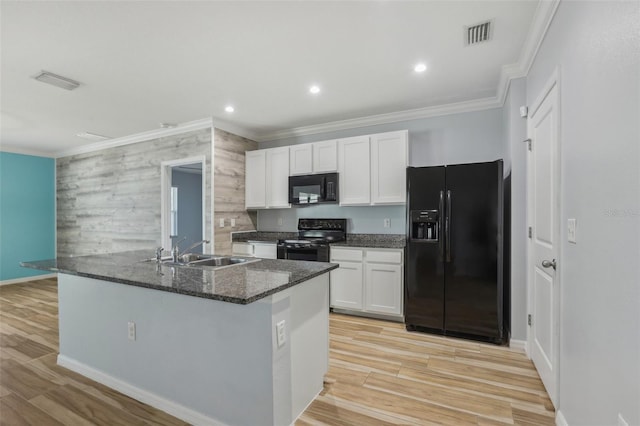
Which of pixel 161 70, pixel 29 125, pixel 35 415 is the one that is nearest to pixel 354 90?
pixel 161 70

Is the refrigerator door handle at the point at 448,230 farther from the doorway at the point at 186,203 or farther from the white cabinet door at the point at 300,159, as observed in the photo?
the doorway at the point at 186,203

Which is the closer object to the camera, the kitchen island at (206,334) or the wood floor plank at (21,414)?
the kitchen island at (206,334)

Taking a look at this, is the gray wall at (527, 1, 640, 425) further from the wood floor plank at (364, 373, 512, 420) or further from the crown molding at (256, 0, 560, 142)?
the wood floor plank at (364, 373, 512, 420)

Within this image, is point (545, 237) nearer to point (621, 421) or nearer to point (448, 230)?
point (448, 230)

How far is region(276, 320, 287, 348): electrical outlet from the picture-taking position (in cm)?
159

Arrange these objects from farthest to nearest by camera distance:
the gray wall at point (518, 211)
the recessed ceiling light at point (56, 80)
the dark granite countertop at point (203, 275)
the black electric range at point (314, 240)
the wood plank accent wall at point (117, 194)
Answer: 1. the wood plank accent wall at point (117, 194)
2. the black electric range at point (314, 240)
3. the recessed ceiling light at point (56, 80)
4. the gray wall at point (518, 211)
5. the dark granite countertop at point (203, 275)

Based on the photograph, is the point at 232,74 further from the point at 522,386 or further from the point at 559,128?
the point at 522,386

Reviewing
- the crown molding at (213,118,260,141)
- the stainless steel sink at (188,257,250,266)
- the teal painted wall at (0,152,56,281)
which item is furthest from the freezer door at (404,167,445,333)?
the teal painted wall at (0,152,56,281)

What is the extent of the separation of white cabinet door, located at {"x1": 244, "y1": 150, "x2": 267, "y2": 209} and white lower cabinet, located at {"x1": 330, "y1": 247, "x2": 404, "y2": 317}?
1.53 meters

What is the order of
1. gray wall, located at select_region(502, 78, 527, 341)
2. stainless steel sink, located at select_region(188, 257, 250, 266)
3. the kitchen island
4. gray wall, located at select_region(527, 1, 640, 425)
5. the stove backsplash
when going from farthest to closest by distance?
the stove backsplash, gray wall, located at select_region(502, 78, 527, 341), stainless steel sink, located at select_region(188, 257, 250, 266), the kitchen island, gray wall, located at select_region(527, 1, 640, 425)

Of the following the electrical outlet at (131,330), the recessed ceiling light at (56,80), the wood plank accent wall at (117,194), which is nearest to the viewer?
the electrical outlet at (131,330)

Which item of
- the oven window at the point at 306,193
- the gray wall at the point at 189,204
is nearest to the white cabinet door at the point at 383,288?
the oven window at the point at 306,193

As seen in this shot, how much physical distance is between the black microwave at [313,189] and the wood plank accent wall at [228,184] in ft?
2.82

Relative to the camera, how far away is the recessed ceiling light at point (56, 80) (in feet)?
9.26
